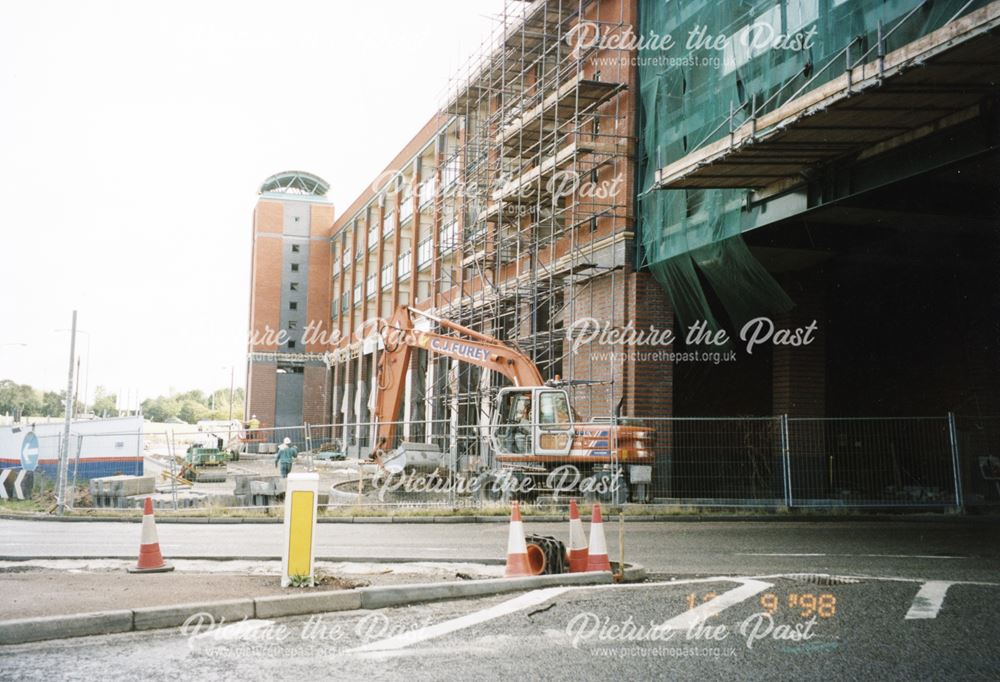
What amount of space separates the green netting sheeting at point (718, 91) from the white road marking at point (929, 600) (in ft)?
23.0

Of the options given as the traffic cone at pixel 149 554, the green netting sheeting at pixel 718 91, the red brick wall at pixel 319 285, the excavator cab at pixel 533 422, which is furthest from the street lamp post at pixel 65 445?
the red brick wall at pixel 319 285

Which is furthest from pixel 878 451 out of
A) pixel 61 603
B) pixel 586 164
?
pixel 61 603

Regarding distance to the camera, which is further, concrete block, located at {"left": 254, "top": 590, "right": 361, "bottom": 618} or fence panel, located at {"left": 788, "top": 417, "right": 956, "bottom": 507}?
fence panel, located at {"left": 788, "top": 417, "right": 956, "bottom": 507}

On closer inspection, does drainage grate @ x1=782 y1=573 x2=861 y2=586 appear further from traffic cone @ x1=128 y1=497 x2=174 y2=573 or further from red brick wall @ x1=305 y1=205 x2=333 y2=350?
red brick wall @ x1=305 y1=205 x2=333 y2=350

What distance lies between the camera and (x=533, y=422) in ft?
60.0

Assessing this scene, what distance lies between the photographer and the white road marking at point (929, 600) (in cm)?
686

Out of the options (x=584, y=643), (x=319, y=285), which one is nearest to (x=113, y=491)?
(x=584, y=643)

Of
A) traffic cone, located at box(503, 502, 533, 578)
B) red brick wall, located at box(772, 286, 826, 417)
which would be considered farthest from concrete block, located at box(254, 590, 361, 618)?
red brick wall, located at box(772, 286, 826, 417)

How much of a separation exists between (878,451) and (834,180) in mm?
6215

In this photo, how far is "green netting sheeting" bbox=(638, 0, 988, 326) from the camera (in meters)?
13.4

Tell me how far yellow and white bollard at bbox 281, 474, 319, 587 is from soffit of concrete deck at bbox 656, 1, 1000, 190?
7.91m

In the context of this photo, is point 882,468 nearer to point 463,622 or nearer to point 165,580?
point 463,622

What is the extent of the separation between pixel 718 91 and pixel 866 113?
5575mm

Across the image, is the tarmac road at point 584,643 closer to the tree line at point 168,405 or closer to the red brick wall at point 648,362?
the red brick wall at point 648,362
